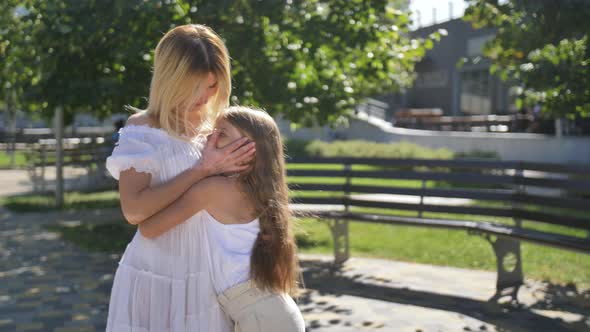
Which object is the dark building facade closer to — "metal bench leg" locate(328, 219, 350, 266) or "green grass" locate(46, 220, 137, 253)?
"green grass" locate(46, 220, 137, 253)

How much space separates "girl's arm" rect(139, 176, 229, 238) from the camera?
2262mm

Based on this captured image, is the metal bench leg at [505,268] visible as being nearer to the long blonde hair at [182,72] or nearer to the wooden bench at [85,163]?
the long blonde hair at [182,72]

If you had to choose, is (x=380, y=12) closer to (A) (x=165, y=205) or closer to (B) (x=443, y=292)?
(B) (x=443, y=292)

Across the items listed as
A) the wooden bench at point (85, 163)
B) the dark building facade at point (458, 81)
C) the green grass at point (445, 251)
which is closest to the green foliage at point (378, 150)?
the wooden bench at point (85, 163)

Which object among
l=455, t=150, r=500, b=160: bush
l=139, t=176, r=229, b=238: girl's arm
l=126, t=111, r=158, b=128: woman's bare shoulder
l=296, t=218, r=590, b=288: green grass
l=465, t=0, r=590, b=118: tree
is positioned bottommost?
l=296, t=218, r=590, b=288: green grass

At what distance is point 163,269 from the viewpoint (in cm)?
239

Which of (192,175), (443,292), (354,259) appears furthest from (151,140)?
(354,259)

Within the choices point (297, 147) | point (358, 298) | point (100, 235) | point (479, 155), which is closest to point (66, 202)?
point (100, 235)

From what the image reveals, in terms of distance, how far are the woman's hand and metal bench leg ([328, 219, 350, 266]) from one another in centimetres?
557

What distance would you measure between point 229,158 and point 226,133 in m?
0.10

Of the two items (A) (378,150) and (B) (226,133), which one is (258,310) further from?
(A) (378,150)

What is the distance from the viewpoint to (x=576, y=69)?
633 centimetres

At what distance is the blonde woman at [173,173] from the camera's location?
2.27 m

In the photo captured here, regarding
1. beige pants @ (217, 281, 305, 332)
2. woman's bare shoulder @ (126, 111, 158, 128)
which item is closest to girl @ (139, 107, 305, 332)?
beige pants @ (217, 281, 305, 332)
